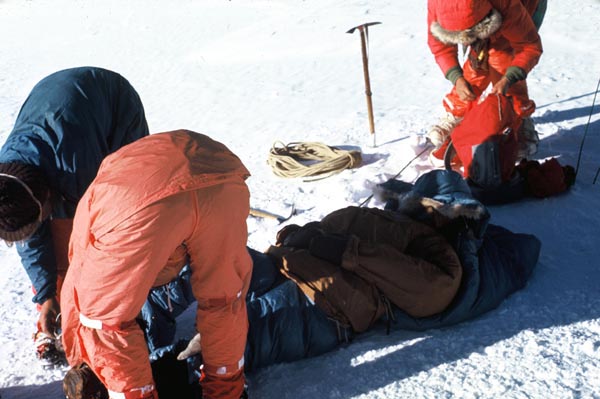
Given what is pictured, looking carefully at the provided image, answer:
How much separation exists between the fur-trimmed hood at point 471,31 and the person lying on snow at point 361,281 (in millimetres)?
1329

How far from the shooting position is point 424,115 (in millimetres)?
5070

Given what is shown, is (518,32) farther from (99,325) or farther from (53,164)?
(99,325)

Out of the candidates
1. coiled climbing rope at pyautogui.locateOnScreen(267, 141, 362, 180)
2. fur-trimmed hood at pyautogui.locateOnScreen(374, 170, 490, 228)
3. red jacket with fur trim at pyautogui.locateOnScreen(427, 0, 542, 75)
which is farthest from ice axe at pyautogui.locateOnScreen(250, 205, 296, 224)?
red jacket with fur trim at pyautogui.locateOnScreen(427, 0, 542, 75)

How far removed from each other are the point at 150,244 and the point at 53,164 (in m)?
0.92

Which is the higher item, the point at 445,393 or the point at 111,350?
the point at 111,350

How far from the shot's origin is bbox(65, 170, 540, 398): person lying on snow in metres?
2.48

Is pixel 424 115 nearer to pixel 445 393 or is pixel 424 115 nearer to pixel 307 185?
pixel 307 185

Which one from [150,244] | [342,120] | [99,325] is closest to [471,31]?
[342,120]

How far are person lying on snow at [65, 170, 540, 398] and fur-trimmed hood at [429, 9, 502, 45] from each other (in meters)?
1.33

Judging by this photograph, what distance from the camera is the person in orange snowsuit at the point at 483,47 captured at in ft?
12.3

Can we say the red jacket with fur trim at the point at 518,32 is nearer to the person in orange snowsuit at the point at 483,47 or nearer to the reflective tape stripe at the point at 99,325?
the person in orange snowsuit at the point at 483,47

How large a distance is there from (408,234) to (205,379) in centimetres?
116

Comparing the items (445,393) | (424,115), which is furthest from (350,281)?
(424,115)

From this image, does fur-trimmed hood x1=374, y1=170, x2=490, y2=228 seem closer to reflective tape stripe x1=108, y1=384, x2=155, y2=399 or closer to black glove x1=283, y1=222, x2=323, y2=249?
black glove x1=283, y1=222, x2=323, y2=249
